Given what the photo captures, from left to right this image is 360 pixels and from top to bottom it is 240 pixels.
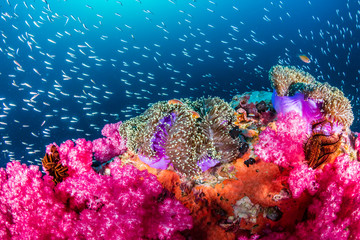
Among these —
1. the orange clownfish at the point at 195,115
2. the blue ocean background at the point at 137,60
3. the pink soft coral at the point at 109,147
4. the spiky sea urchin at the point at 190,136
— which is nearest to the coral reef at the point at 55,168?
the pink soft coral at the point at 109,147

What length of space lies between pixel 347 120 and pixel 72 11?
268 ft

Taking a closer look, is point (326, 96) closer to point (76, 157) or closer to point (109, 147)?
point (109, 147)

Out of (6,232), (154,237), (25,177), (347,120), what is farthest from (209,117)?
(6,232)

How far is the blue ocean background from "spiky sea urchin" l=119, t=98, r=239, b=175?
2172 cm

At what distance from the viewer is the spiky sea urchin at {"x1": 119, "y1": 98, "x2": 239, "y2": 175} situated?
142 inches

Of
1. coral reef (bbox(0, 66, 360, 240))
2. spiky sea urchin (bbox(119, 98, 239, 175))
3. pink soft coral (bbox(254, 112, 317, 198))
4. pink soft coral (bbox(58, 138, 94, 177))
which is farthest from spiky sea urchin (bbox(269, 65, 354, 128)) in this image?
pink soft coral (bbox(58, 138, 94, 177))

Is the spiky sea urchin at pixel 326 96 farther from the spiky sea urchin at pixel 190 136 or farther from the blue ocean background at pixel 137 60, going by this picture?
the blue ocean background at pixel 137 60

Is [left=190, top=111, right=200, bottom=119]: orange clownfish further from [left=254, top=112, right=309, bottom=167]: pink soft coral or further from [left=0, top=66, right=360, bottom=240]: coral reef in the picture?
[left=254, top=112, right=309, bottom=167]: pink soft coral

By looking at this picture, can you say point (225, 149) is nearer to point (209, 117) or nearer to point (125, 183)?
point (209, 117)

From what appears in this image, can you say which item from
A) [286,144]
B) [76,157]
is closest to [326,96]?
[286,144]

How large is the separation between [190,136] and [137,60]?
58.2 metres

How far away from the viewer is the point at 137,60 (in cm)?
5800

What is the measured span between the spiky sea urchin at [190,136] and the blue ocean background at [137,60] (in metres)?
21.7

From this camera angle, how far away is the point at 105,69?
50531mm
